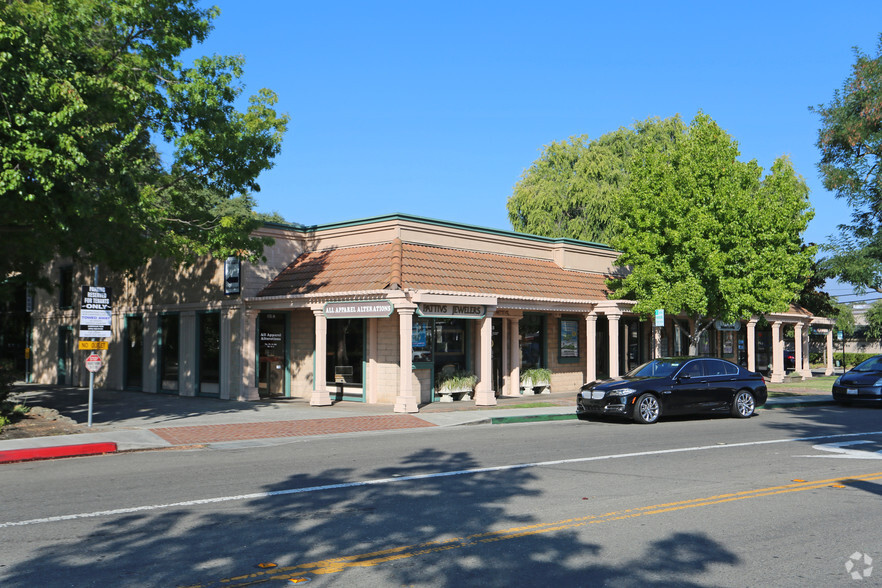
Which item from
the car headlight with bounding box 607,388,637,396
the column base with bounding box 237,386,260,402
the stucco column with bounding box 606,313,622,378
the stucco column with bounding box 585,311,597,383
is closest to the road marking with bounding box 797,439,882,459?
the car headlight with bounding box 607,388,637,396

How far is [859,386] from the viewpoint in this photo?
21.2m

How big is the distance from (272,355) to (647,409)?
11.7m

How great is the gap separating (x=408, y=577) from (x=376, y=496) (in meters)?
3.03

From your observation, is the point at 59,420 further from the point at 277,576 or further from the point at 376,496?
the point at 277,576

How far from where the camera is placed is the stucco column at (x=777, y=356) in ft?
103

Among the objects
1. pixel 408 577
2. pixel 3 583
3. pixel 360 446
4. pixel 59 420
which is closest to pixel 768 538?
pixel 408 577

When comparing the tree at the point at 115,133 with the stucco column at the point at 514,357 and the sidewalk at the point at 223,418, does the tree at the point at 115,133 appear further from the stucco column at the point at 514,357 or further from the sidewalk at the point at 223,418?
the stucco column at the point at 514,357

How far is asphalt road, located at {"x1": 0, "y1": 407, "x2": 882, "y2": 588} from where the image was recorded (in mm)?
5621

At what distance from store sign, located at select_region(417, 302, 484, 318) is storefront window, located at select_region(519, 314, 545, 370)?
187 inches

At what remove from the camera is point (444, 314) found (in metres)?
19.4

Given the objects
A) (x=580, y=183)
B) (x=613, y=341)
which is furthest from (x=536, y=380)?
(x=580, y=183)

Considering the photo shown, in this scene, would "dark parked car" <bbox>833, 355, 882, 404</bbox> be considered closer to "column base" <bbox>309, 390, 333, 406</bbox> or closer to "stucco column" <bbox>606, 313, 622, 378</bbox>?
"stucco column" <bbox>606, 313, 622, 378</bbox>

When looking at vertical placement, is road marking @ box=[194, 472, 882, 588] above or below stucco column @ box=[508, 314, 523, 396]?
below

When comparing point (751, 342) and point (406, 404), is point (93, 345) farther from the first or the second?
point (751, 342)
